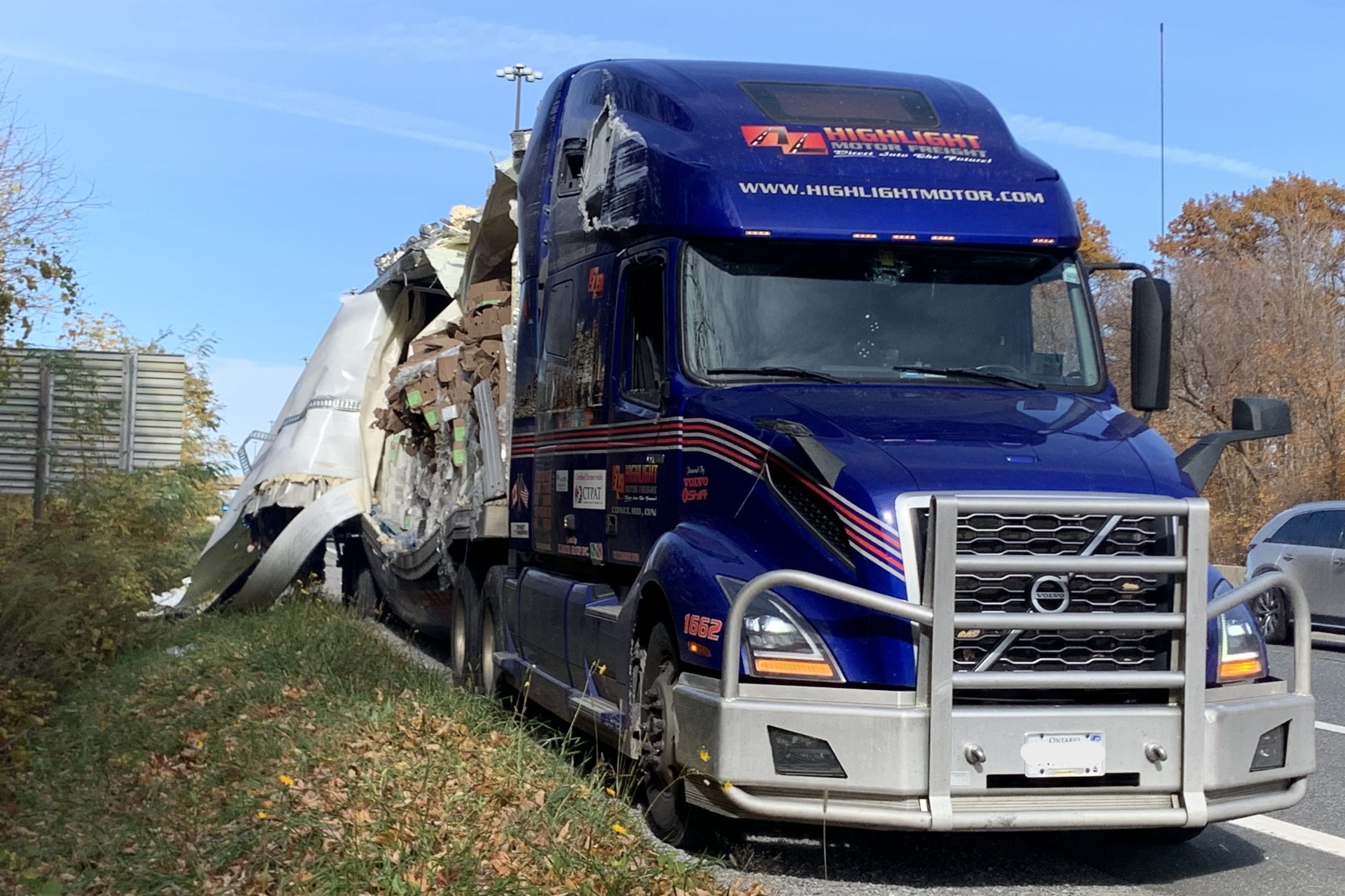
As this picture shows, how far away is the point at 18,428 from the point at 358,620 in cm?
357

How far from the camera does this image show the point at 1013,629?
6141 mm

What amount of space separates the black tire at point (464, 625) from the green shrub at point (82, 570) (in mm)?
2842

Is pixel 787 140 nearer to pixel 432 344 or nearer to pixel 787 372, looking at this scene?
pixel 787 372

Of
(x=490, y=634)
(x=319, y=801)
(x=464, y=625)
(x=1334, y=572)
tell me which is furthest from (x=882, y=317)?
(x=1334, y=572)

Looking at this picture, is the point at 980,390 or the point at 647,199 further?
the point at 647,199

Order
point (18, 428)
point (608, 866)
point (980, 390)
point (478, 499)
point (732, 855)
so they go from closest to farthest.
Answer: point (608, 866), point (732, 855), point (980, 390), point (478, 499), point (18, 428)

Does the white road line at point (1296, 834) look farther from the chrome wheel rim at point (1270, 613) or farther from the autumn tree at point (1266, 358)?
the autumn tree at point (1266, 358)

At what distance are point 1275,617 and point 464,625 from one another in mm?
9628

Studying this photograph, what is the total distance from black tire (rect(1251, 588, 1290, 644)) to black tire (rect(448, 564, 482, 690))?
9.08 meters

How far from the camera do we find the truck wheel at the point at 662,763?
6.86 metres

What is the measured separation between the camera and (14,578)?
13.0m

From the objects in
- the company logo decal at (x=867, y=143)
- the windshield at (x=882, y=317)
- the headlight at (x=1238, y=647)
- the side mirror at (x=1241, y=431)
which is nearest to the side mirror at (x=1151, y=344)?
the windshield at (x=882, y=317)

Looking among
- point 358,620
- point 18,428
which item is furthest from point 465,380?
point 18,428

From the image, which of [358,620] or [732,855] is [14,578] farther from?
[732,855]
